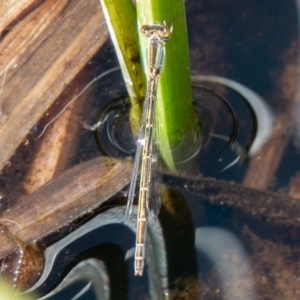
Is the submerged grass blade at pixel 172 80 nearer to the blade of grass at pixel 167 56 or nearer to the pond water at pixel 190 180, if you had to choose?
the blade of grass at pixel 167 56

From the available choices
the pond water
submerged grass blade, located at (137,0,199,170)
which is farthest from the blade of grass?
the pond water

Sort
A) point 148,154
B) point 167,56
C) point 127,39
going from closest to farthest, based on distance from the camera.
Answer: point 167,56, point 127,39, point 148,154

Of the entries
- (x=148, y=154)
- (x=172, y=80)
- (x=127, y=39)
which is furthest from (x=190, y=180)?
(x=127, y=39)

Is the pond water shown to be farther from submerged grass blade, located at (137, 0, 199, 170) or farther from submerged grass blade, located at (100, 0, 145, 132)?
submerged grass blade, located at (100, 0, 145, 132)

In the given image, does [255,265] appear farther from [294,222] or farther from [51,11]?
[51,11]

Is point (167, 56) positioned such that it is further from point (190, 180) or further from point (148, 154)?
point (190, 180)
